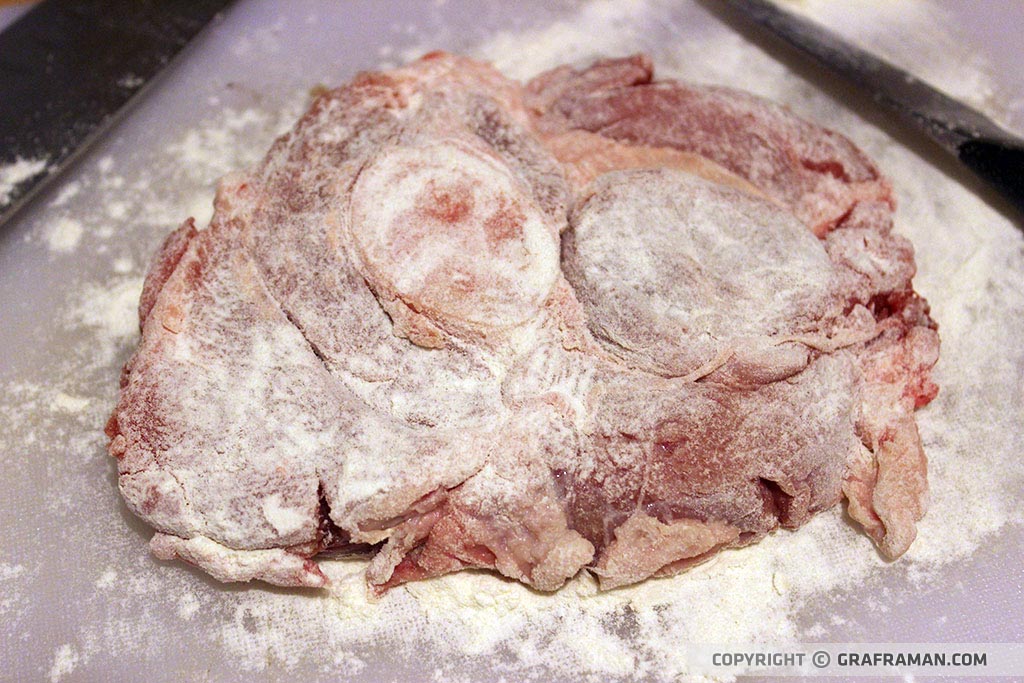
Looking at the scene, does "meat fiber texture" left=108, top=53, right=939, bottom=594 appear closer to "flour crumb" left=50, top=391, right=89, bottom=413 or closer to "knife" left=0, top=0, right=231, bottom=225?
"flour crumb" left=50, top=391, right=89, bottom=413

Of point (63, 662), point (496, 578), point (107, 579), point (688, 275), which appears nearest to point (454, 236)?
point (688, 275)

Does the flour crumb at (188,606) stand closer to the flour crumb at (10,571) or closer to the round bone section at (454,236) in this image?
the flour crumb at (10,571)

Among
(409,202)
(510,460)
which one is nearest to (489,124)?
(409,202)

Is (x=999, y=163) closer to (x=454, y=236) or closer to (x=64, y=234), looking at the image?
(x=454, y=236)

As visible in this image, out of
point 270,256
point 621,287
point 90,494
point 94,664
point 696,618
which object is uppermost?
point 621,287

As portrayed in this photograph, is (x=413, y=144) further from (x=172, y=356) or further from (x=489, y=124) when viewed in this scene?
(x=172, y=356)

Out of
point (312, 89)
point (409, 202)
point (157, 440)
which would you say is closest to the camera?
point (157, 440)
